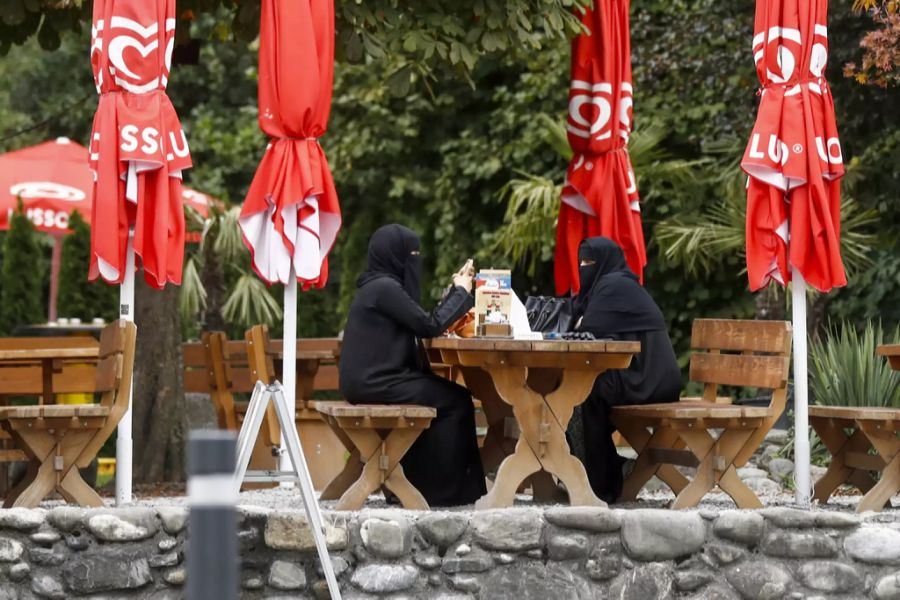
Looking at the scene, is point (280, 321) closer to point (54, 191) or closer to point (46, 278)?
point (54, 191)

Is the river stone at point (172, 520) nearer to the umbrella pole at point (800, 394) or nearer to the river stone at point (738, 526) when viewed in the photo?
the river stone at point (738, 526)

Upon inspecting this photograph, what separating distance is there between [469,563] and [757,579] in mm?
1212

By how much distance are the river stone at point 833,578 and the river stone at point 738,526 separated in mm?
280

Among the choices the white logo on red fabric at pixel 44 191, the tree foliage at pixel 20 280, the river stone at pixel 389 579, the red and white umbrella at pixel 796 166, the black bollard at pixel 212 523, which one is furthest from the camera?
the tree foliage at pixel 20 280

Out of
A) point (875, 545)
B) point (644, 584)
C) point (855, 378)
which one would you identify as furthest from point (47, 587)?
point (855, 378)

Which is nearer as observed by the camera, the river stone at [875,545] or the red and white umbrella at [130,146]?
the river stone at [875,545]

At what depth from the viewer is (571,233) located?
30.6 ft

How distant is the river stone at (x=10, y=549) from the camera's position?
6539mm

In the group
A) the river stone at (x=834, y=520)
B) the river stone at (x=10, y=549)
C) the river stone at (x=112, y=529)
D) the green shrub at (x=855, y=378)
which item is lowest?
the river stone at (x=10, y=549)

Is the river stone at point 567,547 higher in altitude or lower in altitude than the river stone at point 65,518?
lower

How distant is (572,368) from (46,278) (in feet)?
64.8

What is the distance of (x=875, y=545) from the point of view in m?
6.66

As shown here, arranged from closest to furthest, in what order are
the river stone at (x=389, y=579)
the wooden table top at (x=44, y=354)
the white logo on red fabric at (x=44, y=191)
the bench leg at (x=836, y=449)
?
the river stone at (x=389, y=579)
the wooden table top at (x=44, y=354)
the bench leg at (x=836, y=449)
the white logo on red fabric at (x=44, y=191)

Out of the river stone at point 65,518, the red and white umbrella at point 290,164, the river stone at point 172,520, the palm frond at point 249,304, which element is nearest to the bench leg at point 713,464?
the red and white umbrella at point 290,164
